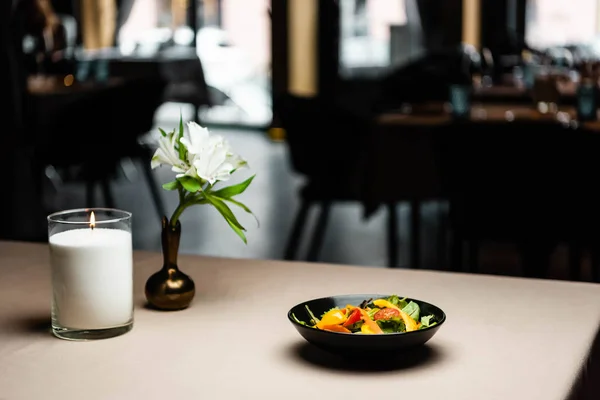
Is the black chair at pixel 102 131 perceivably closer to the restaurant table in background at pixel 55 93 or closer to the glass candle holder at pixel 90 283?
the restaurant table in background at pixel 55 93

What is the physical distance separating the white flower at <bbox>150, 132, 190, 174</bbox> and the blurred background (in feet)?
6.19

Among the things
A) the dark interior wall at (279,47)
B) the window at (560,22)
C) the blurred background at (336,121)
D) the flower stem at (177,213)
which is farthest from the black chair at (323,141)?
the dark interior wall at (279,47)

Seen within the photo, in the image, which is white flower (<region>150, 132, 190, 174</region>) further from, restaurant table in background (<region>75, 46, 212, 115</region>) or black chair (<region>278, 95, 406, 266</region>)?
restaurant table in background (<region>75, 46, 212, 115</region>)

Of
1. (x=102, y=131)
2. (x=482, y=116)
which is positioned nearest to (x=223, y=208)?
(x=482, y=116)

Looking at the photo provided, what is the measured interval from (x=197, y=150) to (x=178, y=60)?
26.1 ft

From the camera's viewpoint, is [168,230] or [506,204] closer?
[168,230]

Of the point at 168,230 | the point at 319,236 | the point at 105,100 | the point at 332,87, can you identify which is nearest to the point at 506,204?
the point at 319,236

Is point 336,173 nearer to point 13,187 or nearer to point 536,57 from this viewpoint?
point 13,187

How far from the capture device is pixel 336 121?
13.7 ft

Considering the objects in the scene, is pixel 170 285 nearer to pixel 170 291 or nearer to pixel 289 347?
pixel 170 291

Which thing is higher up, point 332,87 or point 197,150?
point 197,150

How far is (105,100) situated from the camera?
4883 mm

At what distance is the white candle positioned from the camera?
1.20 m

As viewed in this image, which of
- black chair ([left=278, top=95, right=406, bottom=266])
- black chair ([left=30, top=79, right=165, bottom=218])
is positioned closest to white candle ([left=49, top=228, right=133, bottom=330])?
black chair ([left=278, top=95, right=406, bottom=266])
